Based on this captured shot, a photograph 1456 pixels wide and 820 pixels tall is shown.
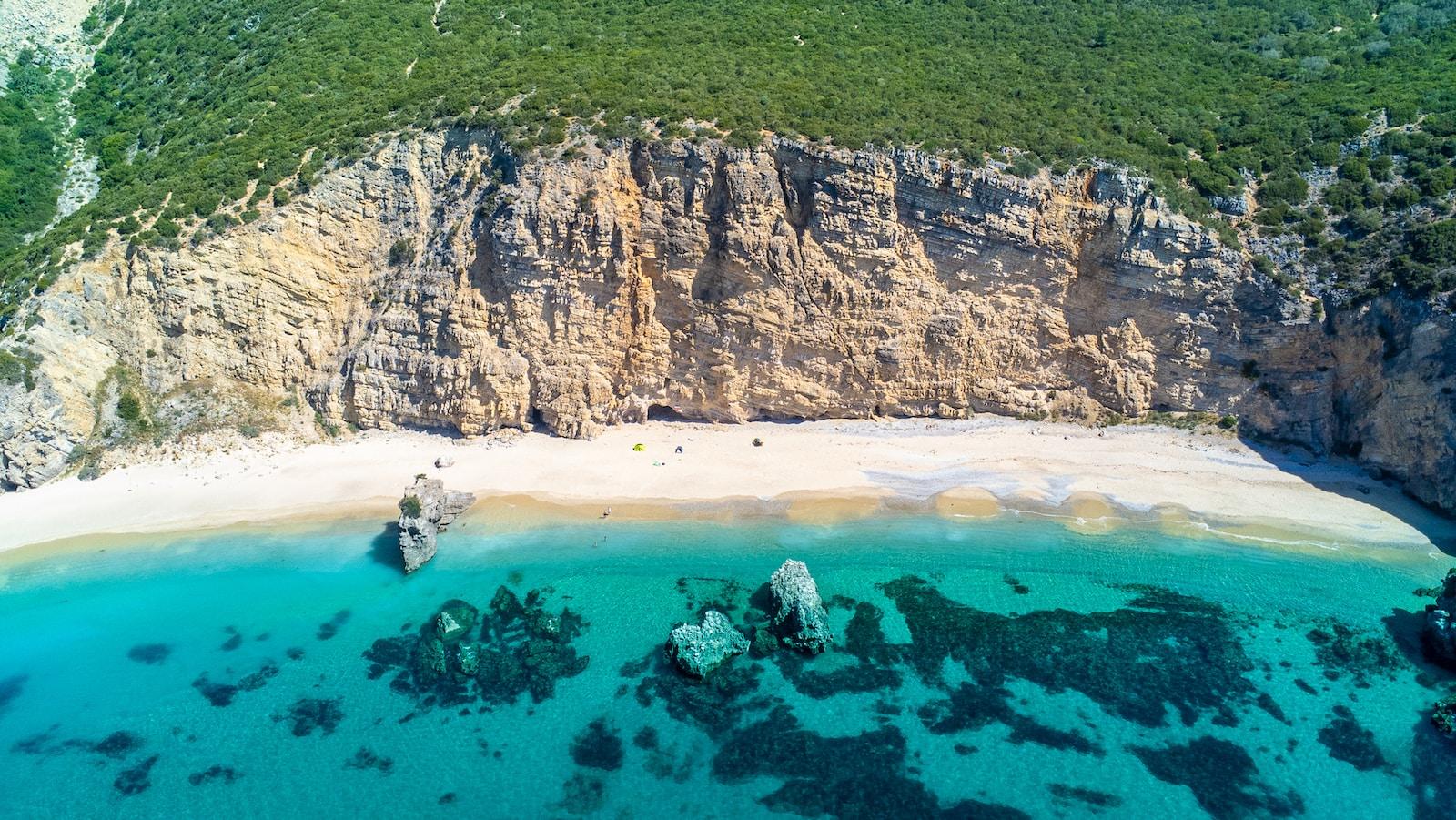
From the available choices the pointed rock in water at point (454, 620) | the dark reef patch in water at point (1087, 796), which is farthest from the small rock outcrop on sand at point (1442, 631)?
the pointed rock in water at point (454, 620)

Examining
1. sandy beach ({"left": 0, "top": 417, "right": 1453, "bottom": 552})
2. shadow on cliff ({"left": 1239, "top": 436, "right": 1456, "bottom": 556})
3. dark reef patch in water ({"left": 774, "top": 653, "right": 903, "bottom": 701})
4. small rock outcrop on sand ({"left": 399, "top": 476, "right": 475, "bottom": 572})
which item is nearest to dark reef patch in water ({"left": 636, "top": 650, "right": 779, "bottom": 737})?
dark reef patch in water ({"left": 774, "top": 653, "right": 903, "bottom": 701})

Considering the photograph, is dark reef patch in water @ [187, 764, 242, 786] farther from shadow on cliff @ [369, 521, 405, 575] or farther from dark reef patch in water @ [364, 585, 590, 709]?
shadow on cliff @ [369, 521, 405, 575]

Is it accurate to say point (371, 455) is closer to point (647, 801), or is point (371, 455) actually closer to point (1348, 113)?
point (647, 801)

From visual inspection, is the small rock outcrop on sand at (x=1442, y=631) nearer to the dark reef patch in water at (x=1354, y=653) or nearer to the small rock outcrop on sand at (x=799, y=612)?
the dark reef patch in water at (x=1354, y=653)

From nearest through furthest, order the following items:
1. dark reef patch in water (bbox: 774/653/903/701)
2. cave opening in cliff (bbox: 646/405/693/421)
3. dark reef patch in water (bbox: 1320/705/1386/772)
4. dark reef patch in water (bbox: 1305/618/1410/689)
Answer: dark reef patch in water (bbox: 1320/705/1386/772) → dark reef patch in water (bbox: 774/653/903/701) → dark reef patch in water (bbox: 1305/618/1410/689) → cave opening in cliff (bbox: 646/405/693/421)

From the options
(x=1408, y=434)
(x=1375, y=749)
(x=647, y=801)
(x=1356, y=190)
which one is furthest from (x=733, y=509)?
(x=1356, y=190)

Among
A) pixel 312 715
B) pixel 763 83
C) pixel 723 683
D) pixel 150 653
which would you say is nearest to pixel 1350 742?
pixel 723 683
